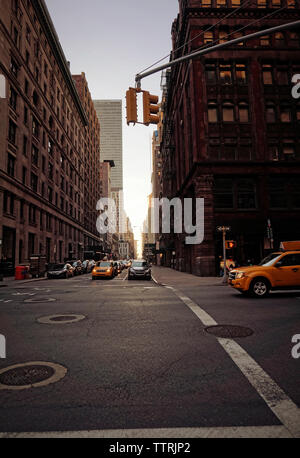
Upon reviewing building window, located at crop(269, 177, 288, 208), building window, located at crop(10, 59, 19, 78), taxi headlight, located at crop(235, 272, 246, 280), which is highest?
building window, located at crop(10, 59, 19, 78)

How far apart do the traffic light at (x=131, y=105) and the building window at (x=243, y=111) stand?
24540mm

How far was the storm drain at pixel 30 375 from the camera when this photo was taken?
395 cm

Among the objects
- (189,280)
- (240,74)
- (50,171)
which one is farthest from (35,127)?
(189,280)

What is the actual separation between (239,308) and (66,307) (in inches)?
216

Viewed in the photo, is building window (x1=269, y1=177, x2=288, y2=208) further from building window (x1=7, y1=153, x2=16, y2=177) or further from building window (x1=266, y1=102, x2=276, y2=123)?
building window (x1=7, y1=153, x2=16, y2=177)

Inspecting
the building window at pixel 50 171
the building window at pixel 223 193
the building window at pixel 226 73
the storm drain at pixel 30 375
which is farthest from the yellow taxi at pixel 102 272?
the building window at pixel 50 171

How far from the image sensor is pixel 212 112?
3011 cm

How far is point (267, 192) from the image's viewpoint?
2897cm

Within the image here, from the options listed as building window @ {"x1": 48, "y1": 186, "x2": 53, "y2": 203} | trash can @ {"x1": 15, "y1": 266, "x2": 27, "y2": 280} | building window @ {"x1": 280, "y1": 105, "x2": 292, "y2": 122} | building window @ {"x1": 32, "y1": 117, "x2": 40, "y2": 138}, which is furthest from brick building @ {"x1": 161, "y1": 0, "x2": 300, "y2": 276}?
building window @ {"x1": 48, "y1": 186, "x2": 53, "y2": 203}

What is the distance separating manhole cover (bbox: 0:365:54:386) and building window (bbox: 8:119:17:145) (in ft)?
108

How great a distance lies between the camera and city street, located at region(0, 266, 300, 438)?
9.80ft

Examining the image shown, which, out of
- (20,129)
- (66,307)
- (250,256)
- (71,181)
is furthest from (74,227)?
(66,307)

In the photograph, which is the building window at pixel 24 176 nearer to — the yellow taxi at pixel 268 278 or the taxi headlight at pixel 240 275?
Answer: the taxi headlight at pixel 240 275
